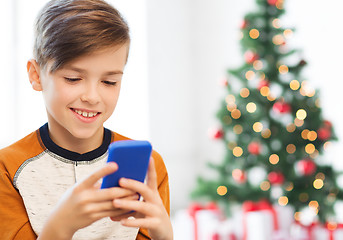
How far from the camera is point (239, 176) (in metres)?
2.89

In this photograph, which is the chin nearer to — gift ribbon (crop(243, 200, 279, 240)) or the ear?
the ear

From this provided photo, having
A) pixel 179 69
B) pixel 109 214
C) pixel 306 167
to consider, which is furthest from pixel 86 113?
pixel 179 69

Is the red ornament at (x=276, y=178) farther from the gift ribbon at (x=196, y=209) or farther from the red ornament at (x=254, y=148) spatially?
the gift ribbon at (x=196, y=209)

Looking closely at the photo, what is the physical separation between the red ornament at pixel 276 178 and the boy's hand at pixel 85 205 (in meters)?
2.14

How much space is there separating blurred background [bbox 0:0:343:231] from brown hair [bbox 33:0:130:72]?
2490 mm

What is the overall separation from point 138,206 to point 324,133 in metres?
2.26

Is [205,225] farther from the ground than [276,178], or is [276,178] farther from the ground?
[276,178]

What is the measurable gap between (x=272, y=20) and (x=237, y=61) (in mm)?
1285

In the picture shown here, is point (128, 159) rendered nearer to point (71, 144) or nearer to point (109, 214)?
point (109, 214)

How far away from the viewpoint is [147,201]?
30.5 inches

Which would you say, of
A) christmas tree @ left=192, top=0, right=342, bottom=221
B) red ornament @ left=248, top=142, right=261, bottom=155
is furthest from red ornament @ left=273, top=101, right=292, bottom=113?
red ornament @ left=248, top=142, right=261, bottom=155

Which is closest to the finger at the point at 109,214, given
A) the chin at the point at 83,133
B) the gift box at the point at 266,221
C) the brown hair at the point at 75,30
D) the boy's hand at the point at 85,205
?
the boy's hand at the point at 85,205

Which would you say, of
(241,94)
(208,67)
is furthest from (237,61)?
(241,94)

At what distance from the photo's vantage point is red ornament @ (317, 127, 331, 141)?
9.02ft
